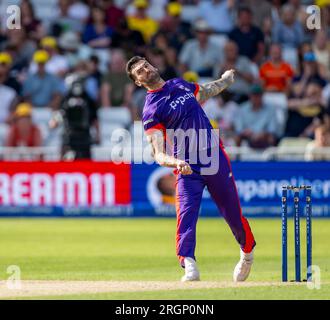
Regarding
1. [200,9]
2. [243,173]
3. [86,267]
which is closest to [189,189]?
[86,267]

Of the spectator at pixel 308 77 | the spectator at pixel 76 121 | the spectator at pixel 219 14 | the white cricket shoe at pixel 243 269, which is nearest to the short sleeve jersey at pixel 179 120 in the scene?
the white cricket shoe at pixel 243 269

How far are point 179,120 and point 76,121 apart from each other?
11229 mm

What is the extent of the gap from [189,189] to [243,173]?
9892 mm

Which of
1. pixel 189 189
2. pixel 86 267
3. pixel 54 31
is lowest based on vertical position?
pixel 86 267

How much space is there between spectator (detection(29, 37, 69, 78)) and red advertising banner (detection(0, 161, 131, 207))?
332cm

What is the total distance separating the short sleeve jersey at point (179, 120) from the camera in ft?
39.4

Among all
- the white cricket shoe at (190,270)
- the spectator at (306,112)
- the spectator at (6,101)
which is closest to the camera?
the white cricket shoe at (190,270)

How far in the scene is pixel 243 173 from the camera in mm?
21922

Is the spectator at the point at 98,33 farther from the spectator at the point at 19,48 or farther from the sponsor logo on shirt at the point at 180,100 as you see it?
the sponsor logo on shirt at the point at 180,100

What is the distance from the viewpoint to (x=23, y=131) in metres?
23.4

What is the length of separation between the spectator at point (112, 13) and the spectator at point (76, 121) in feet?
10.4

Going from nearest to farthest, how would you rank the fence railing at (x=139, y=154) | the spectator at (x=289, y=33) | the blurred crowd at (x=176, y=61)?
the fence railing at (x=139, y=154)
the blurred crowd at (x=176, y=61)
the spectator at (x=289, y=33)

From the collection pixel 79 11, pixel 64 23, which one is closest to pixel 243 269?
pixel 64 23
